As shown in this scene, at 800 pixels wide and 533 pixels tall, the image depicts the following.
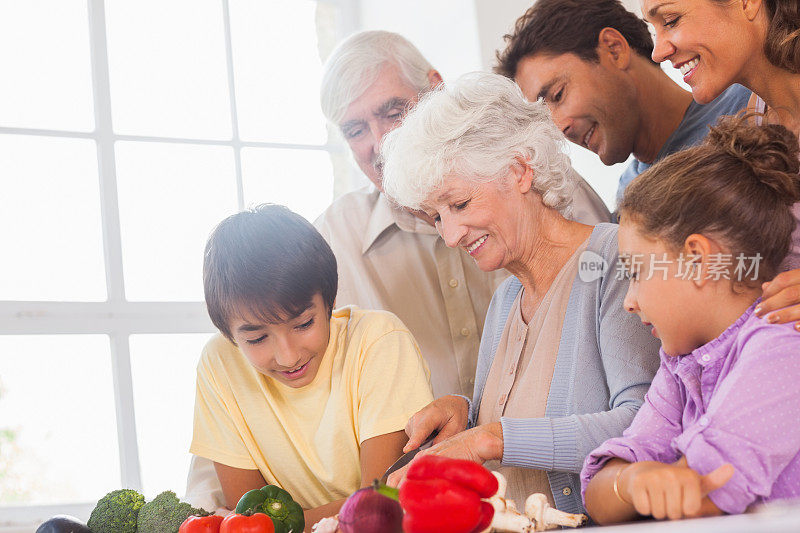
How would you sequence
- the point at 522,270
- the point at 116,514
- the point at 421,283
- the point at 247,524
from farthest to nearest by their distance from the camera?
the point at 421,283, the point at 522,270, the point at 116,514, the point at 247,524

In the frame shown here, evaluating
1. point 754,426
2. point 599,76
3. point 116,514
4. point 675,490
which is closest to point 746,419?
point 754,426

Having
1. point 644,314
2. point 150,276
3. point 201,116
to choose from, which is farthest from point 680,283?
point 201,116

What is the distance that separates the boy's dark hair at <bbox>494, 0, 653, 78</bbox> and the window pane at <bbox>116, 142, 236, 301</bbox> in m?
1.31

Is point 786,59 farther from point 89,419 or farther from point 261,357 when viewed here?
point 89,419

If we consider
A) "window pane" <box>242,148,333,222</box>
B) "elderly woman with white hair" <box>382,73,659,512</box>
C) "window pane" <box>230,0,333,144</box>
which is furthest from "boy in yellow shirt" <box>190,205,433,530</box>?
"window pane" <box>230,0,333,144</box>

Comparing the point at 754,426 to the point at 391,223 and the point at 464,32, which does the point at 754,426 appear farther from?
the point at 464,32

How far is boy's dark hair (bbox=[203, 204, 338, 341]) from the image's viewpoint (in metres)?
1.55

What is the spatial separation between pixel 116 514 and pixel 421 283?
99 centimetres

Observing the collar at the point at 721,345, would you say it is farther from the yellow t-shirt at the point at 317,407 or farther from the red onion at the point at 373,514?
the yellow t-shirt at the point at 317,407

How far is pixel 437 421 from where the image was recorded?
1.54 metres

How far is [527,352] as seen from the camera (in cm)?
155

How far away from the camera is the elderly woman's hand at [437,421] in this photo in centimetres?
149

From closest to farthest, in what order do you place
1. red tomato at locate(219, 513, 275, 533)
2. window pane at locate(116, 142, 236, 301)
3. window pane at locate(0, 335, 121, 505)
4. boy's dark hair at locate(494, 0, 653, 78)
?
red tomato at locate(219, 513, 275, 533), boy's dark hair at locate(494, 0, 653, 78), window pane at locate(0, 335, 121, 505), window pane at locate(116, 142, 236, 301)

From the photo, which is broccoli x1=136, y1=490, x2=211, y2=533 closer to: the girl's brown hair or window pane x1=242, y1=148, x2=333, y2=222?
the girl's brown hair
